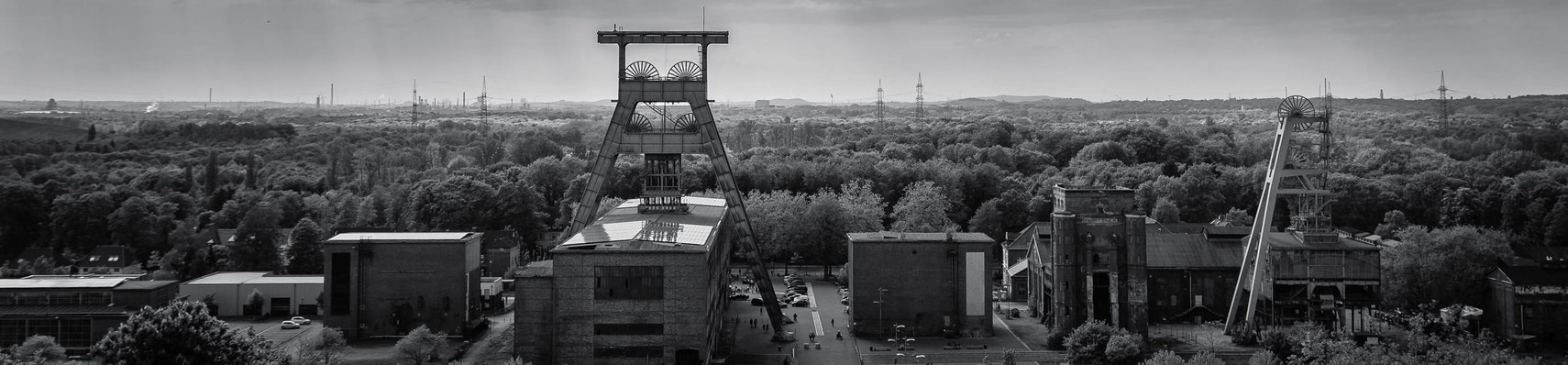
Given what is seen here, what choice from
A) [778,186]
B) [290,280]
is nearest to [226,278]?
[290,280]

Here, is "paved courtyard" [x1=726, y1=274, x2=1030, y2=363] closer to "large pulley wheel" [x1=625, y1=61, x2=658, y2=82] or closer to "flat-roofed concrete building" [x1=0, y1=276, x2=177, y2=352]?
"large pulley wheel" [x1=625, y1=61, x2=658, y2=82]

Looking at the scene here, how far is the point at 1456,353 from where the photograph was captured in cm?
4478

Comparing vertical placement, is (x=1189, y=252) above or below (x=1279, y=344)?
above

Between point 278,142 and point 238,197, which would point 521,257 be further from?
point 278,142

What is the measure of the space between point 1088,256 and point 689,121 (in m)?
20.5

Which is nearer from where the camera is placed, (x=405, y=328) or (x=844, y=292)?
(x=405, y=328)

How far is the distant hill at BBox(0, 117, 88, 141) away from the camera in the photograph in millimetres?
153000

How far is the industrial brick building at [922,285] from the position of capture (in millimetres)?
58406

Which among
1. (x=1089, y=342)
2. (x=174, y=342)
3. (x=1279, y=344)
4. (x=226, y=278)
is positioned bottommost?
(x=1279, y=344)

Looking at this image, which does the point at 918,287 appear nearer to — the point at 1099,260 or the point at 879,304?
the point at 879,304

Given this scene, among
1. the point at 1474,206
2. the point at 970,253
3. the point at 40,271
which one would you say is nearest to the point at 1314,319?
the point at 970,253

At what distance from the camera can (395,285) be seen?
57.7m

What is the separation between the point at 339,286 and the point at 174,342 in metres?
15.4

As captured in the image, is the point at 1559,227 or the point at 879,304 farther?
the point at 1559,227
